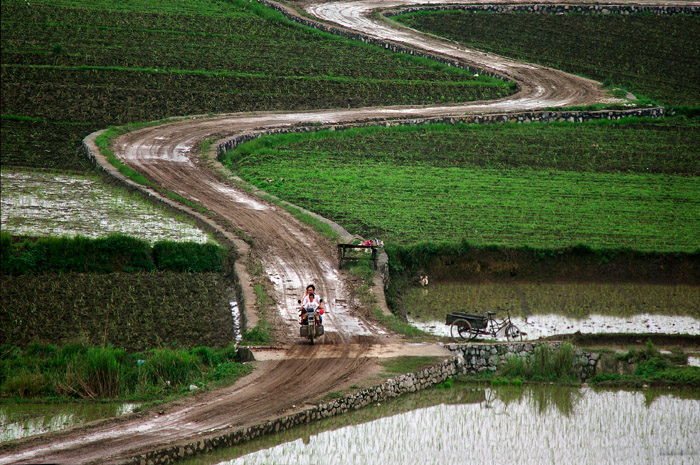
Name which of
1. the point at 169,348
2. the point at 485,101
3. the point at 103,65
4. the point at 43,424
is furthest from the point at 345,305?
the point at 103,65

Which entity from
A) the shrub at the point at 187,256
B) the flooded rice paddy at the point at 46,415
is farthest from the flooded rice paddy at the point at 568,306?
the flooded rice paddy at the point at 46,415

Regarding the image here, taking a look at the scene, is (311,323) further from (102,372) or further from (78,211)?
(78,211)

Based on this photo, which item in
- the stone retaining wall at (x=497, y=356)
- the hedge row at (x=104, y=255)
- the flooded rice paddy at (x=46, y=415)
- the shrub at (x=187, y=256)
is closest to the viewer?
the flooded rice paddy at (x=46, y=415)

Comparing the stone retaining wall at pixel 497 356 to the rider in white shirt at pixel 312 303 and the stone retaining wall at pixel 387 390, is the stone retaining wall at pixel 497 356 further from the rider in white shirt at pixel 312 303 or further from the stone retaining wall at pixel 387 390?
the rider in white shirt at pixel 312 303

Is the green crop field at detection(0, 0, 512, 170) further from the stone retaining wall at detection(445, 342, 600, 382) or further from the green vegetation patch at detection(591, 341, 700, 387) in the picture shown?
the green vegetation patch at detection(591, 341, 700, 387)

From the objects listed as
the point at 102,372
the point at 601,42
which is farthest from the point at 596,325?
the point at 601,42

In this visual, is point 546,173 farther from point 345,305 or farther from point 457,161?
point 345,305
